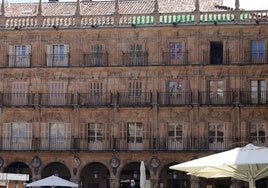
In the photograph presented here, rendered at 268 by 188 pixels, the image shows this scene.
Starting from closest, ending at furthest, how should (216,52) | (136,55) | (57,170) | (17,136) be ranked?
(216,52) → (136,55) → (17,136) → (57,170)

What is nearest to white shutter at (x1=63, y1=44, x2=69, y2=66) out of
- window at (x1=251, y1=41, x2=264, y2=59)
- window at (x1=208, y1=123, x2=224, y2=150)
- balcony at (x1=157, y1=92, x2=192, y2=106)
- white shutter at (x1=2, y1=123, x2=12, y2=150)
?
white shutter at (x1=2, y1=123, x2=12, y2=150)

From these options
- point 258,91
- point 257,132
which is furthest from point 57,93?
point 257,132

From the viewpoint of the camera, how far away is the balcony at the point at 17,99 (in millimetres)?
50969

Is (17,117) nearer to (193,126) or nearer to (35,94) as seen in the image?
(35,94)

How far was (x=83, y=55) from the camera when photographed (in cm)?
5094

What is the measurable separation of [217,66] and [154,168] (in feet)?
27.7

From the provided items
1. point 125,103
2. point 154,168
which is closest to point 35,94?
point 125,103

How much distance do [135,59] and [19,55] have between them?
8.74m

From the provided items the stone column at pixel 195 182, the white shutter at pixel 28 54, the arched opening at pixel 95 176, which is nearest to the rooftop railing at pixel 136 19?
the white shutter at pixel 28 54

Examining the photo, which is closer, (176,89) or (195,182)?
(195,182)

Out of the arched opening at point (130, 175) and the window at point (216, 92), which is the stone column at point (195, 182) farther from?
the window at point (216, 92)

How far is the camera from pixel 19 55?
5169 cm

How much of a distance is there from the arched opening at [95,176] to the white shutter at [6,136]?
583cm

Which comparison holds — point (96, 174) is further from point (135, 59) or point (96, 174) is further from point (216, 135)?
point (216, 135)
